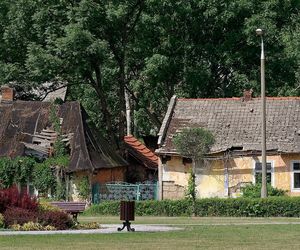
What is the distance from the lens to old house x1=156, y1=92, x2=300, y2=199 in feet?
185

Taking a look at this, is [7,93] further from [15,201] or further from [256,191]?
[15,201]

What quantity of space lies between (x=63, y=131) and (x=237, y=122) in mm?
10018

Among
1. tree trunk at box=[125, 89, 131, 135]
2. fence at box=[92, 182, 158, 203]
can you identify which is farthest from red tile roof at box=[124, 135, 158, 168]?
tree trunk at box=[125, 89, 131, 135]

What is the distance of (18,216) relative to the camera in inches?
1217

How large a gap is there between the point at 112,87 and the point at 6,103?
30.9 feet

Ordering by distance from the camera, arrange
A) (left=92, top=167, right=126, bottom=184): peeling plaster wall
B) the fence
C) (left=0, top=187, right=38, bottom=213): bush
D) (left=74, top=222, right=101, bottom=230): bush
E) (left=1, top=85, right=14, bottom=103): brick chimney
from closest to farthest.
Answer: (left=74, top=222, right=101, bottom=230): bush → (left=0, top=187, right=38, bottom=213): bush → the fence → (left=92, top=167, right=126, bottom=184): peeling plaster wall → (left=1, top=85, right=14, bottom=103): brick chimney

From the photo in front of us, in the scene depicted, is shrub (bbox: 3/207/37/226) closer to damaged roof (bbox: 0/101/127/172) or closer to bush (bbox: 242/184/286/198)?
bush (bbox: 242/184/286/198)

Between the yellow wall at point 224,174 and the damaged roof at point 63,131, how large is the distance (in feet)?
13.6

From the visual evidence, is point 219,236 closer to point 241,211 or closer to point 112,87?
point 241,211

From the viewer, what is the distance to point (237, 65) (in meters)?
65.6

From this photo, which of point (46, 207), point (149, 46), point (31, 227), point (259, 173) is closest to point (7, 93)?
point (149, 46)

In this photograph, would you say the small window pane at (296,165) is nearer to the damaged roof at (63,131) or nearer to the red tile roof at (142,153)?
the damaged roof at (63,131)

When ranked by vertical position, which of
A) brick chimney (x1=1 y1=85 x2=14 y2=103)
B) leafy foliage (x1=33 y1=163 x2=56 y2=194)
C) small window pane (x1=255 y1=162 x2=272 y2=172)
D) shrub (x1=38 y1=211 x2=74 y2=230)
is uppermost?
brick chimney (x1=1 y1=85 x2=14 y2=103)

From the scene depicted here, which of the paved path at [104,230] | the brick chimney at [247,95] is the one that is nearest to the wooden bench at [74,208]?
the paved path at [104,230]
